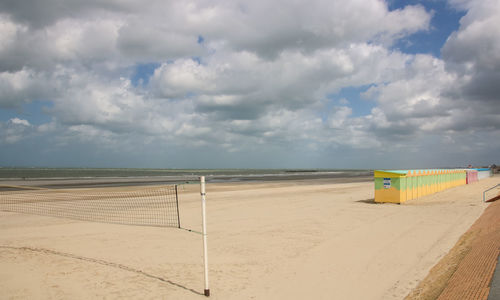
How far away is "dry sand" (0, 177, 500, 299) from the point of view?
625 centimetres

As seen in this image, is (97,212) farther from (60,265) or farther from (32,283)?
(32,283)

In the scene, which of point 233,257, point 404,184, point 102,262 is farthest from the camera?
point 404,184

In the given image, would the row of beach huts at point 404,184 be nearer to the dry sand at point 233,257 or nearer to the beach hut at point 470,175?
the dry sand at point 233,257

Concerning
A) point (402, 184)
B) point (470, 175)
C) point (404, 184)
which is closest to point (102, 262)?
point (402, 184)

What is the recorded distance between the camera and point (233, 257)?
839 centimetres

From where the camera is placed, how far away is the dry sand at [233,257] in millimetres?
6246

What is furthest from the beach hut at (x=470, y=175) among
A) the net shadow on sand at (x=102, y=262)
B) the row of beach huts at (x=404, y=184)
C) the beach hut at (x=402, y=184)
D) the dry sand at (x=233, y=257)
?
the net shadow on sand at (x=102, y=262)

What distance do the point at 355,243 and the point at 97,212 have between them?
41.3ft

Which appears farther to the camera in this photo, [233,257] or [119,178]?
[119,178]

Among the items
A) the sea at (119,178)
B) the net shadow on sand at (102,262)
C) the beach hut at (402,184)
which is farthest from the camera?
the sea at (119,178)

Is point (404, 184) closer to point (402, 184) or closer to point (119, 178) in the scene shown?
point (402, 184)

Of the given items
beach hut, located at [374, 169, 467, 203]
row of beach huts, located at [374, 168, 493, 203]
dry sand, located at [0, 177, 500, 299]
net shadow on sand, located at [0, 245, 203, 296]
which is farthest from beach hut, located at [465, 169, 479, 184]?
net shadow on sand, located at [0, 245, 203, 296]

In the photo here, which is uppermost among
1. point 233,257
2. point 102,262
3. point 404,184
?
point 404,184

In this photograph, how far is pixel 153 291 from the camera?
613 cm
